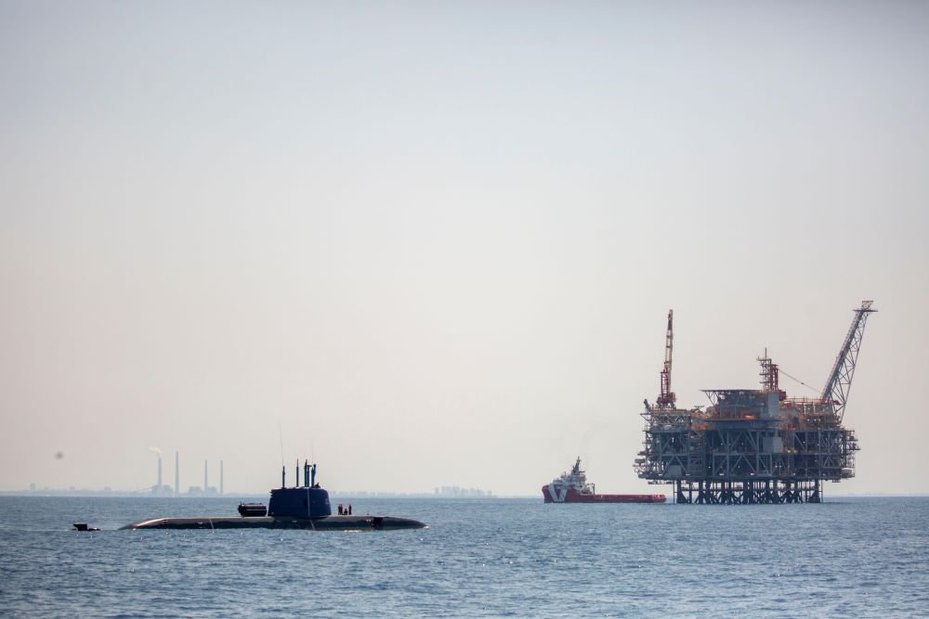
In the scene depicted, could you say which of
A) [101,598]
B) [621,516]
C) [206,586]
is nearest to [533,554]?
[206,586]

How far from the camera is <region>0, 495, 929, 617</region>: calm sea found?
2712 inches

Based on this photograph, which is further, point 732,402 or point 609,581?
point 732,402

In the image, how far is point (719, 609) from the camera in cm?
6825

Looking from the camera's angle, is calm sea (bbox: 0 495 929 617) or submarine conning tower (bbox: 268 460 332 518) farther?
submarine conning tower (bbox: 268 460 332 518)

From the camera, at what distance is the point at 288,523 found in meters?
115

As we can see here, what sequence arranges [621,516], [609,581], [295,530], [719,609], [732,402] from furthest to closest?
[732,402], [621,516], [295,530], [609,581], [719,609]

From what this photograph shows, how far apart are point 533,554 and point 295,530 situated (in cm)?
2471

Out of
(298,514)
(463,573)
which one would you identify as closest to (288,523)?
(298,514)

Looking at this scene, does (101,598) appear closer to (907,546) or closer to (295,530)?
(295,530)

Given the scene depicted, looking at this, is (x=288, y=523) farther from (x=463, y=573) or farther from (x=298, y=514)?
(x=463, y=573)

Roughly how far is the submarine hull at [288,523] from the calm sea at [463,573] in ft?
3.22

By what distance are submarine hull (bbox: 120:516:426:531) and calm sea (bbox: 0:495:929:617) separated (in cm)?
98

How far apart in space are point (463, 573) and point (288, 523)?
108 feet

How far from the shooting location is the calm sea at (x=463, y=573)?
68.9 m
